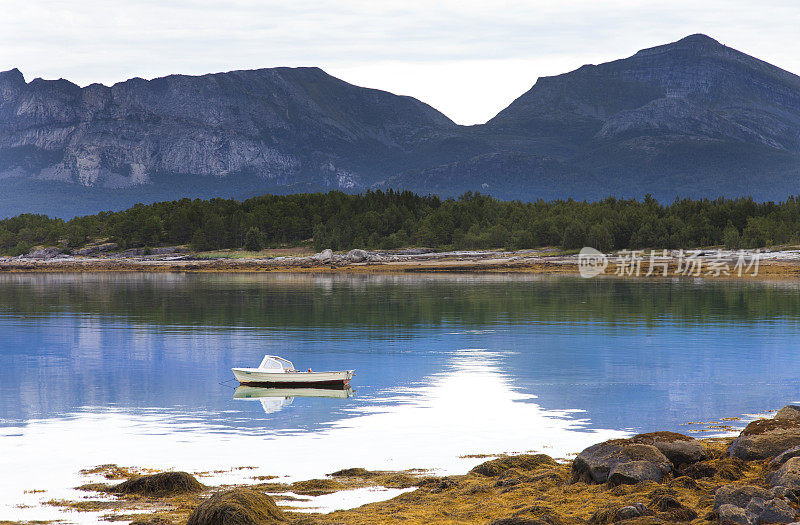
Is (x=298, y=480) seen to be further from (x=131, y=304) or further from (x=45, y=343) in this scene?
(x=131, y=304)

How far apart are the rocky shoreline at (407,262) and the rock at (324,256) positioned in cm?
18

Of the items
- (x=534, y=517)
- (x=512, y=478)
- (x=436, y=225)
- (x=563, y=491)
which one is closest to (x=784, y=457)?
(x=563, y=491)

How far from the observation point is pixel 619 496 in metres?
15.9

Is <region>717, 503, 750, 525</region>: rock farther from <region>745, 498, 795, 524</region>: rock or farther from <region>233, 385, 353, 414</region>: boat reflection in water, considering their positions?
<region>233, 385, 353, 414</region>: boat reflection in water

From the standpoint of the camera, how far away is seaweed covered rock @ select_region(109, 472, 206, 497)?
17.0 m

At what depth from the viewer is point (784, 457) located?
16797 millimetres

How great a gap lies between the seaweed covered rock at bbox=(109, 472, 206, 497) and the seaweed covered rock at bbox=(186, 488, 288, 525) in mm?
2607

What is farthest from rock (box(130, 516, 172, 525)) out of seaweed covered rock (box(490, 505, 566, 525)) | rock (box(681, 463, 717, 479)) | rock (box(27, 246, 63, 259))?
rock (box(27, 246, 63, 259))

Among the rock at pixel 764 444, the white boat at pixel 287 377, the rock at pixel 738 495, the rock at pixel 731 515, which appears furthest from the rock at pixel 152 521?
the white boat at pixel 287 377

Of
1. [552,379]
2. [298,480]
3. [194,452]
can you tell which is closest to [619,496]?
[298,480]

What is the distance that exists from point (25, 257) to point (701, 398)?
18057 centimetres

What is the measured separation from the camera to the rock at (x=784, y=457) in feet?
54.9

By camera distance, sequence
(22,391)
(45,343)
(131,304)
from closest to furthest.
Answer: (22,391), (45,343), (131,304)

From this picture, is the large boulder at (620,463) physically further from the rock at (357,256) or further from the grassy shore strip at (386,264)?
the rock at (357,256)
